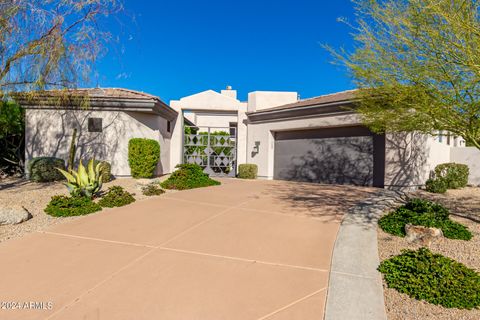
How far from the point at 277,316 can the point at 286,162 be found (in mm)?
11988

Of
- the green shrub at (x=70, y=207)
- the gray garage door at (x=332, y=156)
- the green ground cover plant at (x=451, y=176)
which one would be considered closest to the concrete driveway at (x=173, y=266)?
the green shrub at (x=70, y=207)

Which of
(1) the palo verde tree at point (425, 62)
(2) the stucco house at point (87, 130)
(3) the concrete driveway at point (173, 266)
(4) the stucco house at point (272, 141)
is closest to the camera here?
(3) the concrete driveway at point (173, 266)

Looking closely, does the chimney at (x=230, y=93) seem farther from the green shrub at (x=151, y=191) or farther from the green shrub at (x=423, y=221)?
the green shrub at (x=423, y=221)

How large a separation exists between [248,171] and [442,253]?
35.9ft

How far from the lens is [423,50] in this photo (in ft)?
16.9

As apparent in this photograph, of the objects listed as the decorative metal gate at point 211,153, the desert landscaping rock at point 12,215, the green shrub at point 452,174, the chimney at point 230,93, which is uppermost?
the chimney at point 230,93

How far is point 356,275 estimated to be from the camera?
12.1ft

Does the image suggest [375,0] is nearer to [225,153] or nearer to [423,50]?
[423,50]

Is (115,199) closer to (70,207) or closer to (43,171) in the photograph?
(70,207)

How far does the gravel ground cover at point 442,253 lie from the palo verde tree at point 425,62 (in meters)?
2.12

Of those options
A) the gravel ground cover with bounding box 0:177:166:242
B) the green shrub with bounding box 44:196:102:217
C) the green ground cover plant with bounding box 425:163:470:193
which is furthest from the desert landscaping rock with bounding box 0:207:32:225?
the green ground cover plant with bounding box 425:163:470:193

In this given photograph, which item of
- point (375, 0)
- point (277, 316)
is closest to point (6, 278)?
point (277, 316)

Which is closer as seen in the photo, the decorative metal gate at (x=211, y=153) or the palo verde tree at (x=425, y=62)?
the palo verde tree at (x=425, y=62)

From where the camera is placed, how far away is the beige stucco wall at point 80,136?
12453 millimetres
